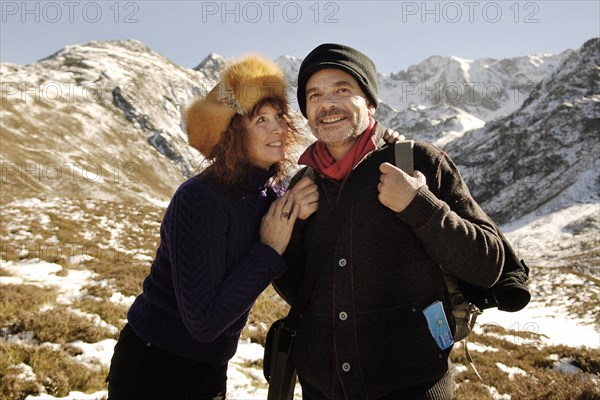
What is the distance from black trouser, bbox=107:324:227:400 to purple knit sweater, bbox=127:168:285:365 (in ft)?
0.37

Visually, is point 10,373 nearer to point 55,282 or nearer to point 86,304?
point 86,304

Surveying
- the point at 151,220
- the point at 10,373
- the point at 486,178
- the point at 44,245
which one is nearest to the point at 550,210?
the point at 486,178

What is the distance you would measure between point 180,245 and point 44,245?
17330 millimetres

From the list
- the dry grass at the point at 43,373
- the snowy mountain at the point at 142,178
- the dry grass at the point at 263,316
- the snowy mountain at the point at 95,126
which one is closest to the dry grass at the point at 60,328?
the snowy mountain at the point at 142,178

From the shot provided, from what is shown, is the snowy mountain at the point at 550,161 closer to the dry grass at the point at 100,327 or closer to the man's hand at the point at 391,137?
the dry grass at the point at 100,327

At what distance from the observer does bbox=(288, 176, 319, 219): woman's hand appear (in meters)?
3.28

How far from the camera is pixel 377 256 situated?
3004 mm

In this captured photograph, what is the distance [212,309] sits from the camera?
9.27 feet

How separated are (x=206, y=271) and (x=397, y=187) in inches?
59.7

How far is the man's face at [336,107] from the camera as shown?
3.30 m

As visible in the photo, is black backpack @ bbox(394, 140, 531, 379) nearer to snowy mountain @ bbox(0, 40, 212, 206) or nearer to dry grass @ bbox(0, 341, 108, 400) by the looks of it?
dry grass @ bbox(0, 341, 108, 400)

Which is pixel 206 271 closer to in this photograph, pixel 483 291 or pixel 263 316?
pixel 483 291

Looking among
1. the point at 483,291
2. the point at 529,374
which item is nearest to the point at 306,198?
the point at 483,291

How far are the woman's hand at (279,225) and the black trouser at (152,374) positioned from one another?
1239 millimetres
